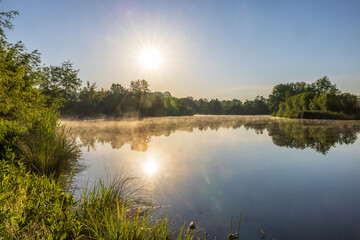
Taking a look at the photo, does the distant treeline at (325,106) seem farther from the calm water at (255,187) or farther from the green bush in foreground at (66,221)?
the green bush in foreground at (66,221)

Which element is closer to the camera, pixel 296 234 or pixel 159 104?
pixel 296 234

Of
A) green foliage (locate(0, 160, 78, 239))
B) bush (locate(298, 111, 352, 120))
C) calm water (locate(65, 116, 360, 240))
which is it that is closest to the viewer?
green foliage (locate(0, 160, 78, 239))

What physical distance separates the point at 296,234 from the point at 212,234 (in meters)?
1.58

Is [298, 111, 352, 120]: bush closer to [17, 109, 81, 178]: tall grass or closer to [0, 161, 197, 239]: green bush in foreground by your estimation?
[17, 109, 81, 178]: tall grass

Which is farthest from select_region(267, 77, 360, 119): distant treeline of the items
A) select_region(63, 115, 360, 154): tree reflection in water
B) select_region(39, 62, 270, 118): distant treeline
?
select_region(39, 62, 270, 118): distant treeline

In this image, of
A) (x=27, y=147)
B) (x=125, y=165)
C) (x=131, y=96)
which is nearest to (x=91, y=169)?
(x=125, y=165)

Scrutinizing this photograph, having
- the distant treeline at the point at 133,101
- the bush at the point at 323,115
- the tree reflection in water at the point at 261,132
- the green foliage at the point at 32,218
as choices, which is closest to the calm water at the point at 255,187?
the green foliage at the point at 32,218

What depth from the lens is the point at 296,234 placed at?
12.7 ft

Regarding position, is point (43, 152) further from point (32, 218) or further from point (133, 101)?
point (133, 101)

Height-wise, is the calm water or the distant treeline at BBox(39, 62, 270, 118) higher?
the distant treeline at BBox(39, 62, 270, 118)

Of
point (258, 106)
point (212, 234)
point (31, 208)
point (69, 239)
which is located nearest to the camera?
point (69, 239)

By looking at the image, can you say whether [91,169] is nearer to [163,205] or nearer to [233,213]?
[163,205]

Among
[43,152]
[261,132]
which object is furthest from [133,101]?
[43,152]

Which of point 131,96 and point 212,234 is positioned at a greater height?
point 131,96
